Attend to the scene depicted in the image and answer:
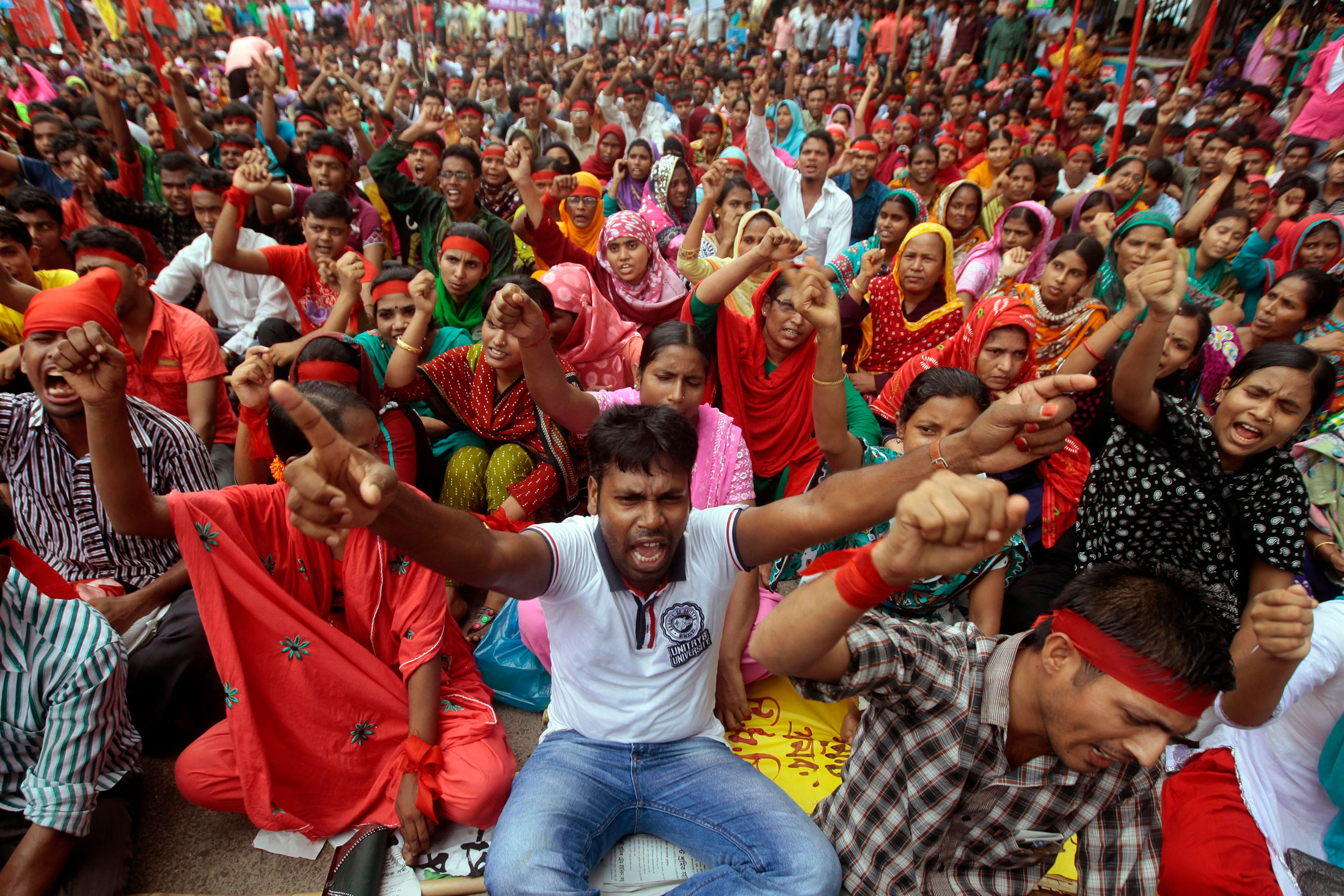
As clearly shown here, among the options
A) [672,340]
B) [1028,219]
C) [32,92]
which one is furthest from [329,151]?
[32,92]

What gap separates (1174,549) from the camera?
8.30 feet

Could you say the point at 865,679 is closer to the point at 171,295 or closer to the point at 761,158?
the point at 171,295

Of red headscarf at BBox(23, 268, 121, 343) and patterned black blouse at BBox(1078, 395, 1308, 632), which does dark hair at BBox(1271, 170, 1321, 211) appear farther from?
red headscarf at BBox(23, 268, 121, 343)

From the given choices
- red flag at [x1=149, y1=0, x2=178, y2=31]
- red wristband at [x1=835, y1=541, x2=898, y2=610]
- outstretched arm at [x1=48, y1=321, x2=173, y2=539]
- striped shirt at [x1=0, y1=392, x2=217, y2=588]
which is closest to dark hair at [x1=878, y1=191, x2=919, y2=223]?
red wristband at [x1=835, y1=541, x2=898, y2=610]

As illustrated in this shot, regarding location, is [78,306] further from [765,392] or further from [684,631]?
[765,392]

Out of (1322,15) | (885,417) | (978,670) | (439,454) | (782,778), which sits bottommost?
(782,778)

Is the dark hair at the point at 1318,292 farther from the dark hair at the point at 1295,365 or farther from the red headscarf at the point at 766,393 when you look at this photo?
the red headscarf at the point at 766,393

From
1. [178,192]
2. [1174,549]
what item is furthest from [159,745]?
[178,192]

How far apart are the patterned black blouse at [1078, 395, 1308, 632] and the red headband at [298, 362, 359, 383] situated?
10.1ft

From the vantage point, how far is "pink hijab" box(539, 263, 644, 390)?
3744 mm

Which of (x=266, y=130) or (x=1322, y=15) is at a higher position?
(x=1322, y=15)

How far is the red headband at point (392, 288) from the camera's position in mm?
3652

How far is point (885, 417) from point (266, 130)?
696 centimetres

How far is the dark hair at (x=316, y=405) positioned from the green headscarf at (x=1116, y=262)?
3.97m
